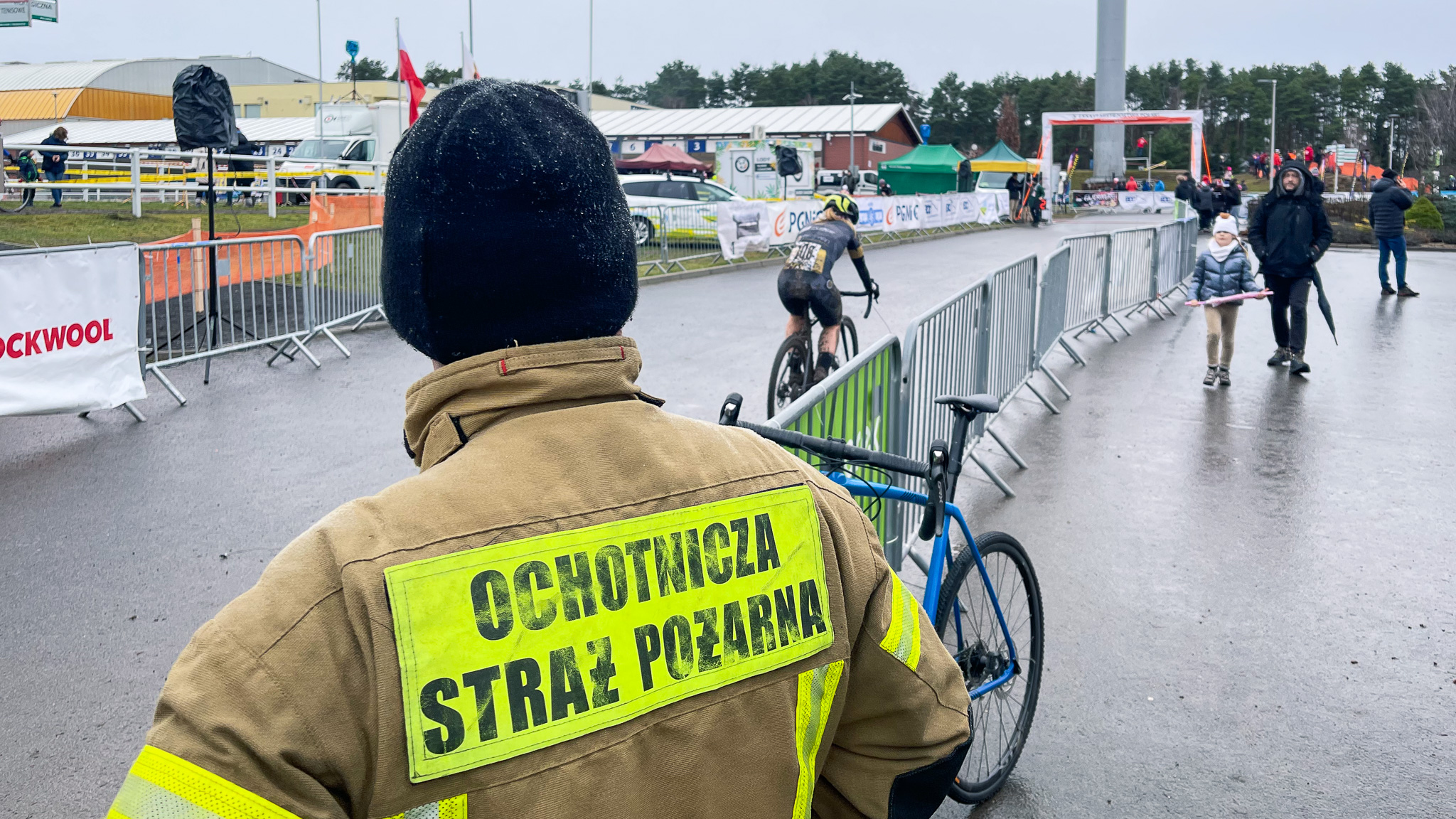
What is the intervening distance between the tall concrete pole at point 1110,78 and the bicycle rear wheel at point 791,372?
56502mm

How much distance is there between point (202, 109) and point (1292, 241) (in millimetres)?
10622

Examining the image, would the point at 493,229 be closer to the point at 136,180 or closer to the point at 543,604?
the point at 543,604

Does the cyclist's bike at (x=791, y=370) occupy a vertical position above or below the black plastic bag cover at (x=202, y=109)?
below

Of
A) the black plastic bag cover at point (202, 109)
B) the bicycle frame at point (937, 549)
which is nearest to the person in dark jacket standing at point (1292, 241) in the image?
the bicycle frame at point (937, 549)

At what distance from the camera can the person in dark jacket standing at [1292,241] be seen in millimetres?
11078

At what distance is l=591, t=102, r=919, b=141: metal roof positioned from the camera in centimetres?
6806

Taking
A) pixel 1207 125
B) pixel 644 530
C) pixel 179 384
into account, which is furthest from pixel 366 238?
pixel 1207 125

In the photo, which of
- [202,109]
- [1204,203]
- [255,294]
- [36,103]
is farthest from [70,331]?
[36,103]

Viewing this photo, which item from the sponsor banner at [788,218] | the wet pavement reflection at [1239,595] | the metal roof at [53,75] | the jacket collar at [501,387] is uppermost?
the metal roof at [53,75]

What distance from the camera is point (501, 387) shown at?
4.74 feet

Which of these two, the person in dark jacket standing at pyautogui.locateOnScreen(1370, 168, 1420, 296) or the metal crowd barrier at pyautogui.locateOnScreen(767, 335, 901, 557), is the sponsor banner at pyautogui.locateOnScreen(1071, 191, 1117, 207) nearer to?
the person in dark jacket standing at pyautogui.locateOnScreen(1370, 168, 1420, 296)

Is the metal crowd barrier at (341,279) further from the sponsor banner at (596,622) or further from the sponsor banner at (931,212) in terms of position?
the sponsor banner at (931,212)

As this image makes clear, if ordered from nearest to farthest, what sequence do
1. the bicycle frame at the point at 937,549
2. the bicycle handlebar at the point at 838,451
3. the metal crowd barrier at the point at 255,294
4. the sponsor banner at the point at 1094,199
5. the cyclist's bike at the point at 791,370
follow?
the bicycle handlebar at the point at 838,451 < the bicycle frame at the point at 937,549 < the cyclist's bike at the point at 791,370 < the metal crowd barrier at the point at 255,294 < the sponsor banner at the point at 1094,199

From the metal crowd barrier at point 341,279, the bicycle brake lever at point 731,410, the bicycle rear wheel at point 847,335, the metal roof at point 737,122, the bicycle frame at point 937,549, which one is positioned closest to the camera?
the bicycle brake lever at point 731,410
